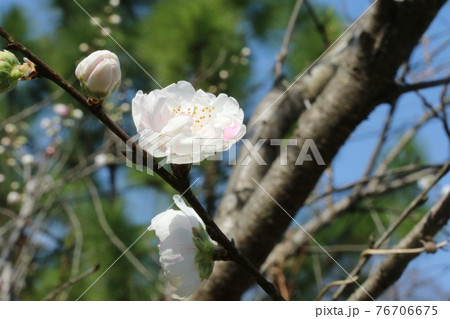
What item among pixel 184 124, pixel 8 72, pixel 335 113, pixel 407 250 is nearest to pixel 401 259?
pixel 407 250

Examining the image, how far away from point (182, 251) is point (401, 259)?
11.1 inches

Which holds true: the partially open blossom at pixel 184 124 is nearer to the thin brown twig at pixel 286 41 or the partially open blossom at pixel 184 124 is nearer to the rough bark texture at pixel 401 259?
the rough bark texture at pixel 401 259

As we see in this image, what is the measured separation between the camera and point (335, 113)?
0.67m

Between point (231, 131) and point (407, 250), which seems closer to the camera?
point (231, 131)

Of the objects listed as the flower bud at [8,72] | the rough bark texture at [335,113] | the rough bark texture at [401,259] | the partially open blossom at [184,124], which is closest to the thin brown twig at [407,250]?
the rough bark texture at [401,259]

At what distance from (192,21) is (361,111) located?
1177 millimetres

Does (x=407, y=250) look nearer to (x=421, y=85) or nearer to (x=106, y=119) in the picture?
(x=421, y=85)

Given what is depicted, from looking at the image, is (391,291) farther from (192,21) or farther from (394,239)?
(192,21)

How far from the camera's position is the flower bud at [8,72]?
0.36 metres

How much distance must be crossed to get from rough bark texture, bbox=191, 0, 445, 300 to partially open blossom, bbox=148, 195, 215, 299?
11.7 inches

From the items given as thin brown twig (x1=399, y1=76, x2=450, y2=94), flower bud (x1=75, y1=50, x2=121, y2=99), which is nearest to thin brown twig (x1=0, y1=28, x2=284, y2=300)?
flower bud (x1=75, y1=50, x2=121, y2=99)

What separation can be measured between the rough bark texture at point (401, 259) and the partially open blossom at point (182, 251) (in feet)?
0.78

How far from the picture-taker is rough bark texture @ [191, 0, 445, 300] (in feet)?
2.09
